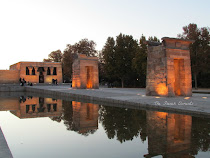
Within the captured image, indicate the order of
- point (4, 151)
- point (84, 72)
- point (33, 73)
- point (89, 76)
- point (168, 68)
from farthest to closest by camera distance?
point (33, 73) < point (89, 76) < point (84, 72) < point (168, 68) < point (4, 151)

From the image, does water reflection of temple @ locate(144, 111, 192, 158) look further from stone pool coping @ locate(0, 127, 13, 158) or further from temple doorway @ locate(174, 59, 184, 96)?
temple doorway @ locate(174, 59, 184, 96)

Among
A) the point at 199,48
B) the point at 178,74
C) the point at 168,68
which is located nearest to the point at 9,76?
the point at 199,48

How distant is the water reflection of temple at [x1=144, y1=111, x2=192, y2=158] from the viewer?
4.39 meters

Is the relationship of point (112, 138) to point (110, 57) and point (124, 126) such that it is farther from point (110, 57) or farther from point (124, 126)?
point (110, 57)

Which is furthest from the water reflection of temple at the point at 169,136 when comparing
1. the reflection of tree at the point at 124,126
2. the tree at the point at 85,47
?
the tree at the point at 85,47

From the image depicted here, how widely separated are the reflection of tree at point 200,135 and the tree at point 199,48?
21779 millimetres

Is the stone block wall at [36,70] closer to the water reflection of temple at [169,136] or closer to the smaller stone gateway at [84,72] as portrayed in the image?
the smaller stone gateway at [84,72]

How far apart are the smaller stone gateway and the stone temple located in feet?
41.0

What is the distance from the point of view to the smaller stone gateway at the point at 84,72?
27.0 meters

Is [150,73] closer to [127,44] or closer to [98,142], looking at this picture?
[98,142]

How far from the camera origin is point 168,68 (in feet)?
48.4

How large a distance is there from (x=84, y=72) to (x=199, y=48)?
610 inches

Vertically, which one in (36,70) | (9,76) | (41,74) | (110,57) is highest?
(110,57)

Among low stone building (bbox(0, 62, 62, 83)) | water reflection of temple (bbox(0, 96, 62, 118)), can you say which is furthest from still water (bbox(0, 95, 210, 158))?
low stone building (bbox(0, 62, 62, 83))
